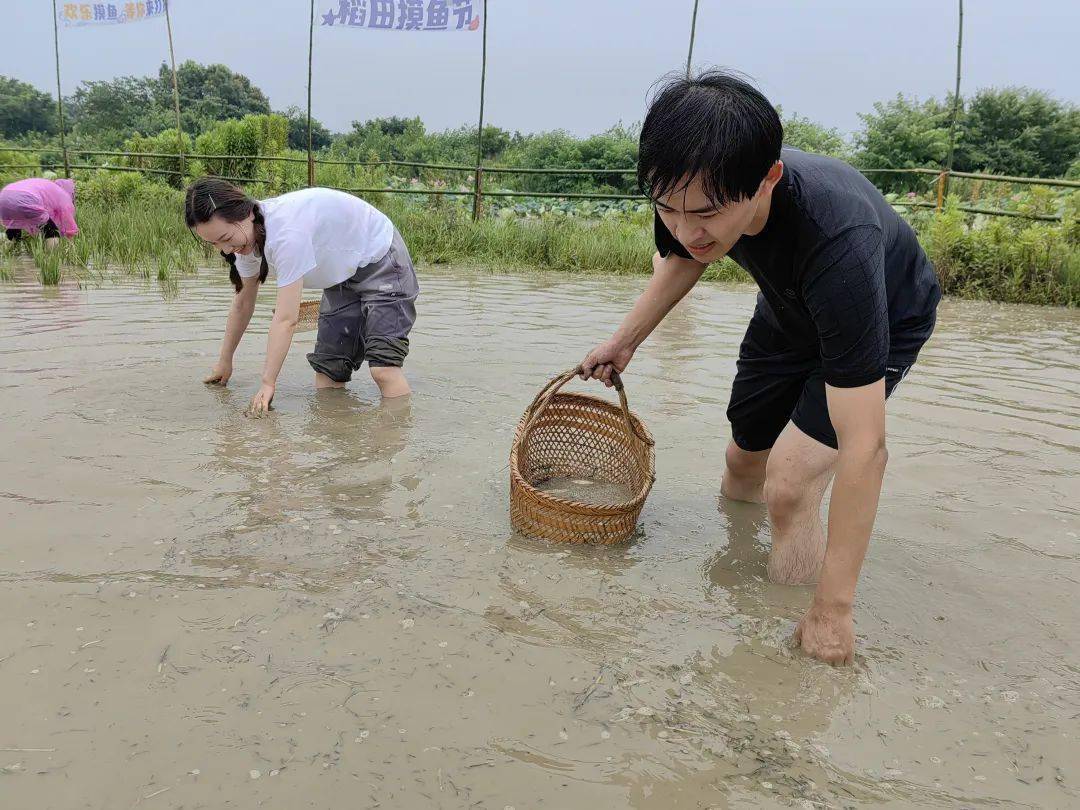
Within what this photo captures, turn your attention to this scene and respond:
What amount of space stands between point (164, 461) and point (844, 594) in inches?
95.1

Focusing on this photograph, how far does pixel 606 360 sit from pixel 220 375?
2350mm

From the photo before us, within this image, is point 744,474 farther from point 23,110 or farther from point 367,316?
point 23,110

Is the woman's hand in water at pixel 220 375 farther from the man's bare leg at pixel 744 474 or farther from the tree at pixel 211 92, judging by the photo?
the tree at pixel 211 92

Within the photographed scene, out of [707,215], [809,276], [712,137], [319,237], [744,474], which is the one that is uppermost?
[712,137]

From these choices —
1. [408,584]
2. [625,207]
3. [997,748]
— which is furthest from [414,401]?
[625,207]

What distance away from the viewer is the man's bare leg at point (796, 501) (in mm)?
2258

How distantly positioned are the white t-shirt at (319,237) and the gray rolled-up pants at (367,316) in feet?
0.24

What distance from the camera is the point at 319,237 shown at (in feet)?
13.1

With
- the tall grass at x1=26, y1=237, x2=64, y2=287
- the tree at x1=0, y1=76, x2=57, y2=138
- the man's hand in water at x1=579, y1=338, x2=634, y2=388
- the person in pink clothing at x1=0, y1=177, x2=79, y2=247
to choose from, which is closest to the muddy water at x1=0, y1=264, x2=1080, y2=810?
the man's hand in water at x1=579, y1=338, x2=634, y2=388

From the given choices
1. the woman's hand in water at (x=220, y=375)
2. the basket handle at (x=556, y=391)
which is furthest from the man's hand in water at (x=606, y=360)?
→ the woman's hand in water at (x=220, y=375)

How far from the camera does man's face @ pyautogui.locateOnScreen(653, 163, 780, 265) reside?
1707 mm

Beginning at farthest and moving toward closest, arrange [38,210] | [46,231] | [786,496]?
[46,231]
[38,210]
[786,496]

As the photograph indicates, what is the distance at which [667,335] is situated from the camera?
596cm

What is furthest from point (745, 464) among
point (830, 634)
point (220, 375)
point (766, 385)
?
point (220, 375)
